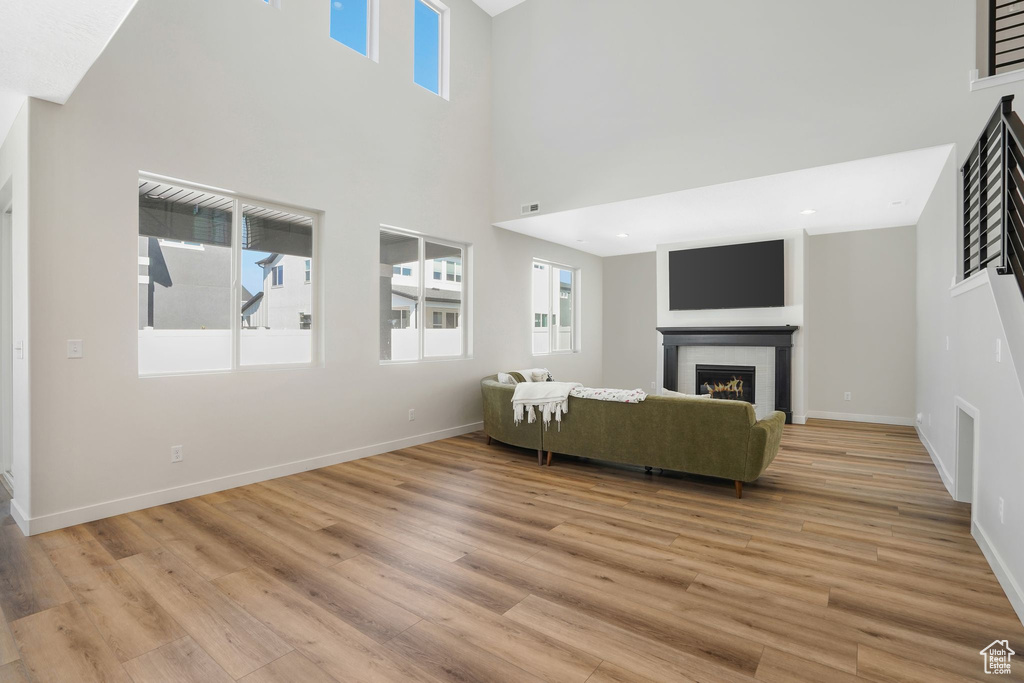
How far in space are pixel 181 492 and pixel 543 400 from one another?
10.1 feet

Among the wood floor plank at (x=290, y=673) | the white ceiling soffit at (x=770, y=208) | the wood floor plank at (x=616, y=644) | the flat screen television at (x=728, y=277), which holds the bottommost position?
the wood floor plank at (x=290, y=673)

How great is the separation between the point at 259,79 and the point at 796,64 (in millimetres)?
4820

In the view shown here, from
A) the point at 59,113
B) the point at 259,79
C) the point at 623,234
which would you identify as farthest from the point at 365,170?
the point at 623,234

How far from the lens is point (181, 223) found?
3.94 meters

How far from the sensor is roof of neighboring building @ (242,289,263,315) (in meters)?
4.32

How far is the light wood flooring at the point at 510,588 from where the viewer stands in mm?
1896

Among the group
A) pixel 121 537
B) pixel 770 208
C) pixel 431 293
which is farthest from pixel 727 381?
pixel 121 537

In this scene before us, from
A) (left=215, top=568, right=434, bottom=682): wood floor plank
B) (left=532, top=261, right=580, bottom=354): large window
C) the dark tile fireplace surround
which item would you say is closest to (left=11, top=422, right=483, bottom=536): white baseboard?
(left=215, top=568, right=434, bottom=682): wood floor plank

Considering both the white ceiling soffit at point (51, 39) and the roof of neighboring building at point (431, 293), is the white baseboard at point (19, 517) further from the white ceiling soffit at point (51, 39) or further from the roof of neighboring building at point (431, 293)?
the roof of neighboring building at point (431, 293)

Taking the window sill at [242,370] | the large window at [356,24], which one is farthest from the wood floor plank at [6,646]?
the large window at [356,24]

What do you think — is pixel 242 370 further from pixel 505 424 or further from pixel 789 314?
pixel 789 314

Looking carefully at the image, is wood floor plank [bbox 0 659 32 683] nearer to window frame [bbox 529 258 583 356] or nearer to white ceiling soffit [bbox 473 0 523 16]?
window frame [bbox 529 258 583 356]

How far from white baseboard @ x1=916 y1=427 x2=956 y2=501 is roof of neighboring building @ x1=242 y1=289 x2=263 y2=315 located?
19.0 feet

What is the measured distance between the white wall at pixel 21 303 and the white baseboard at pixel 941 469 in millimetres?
6441
